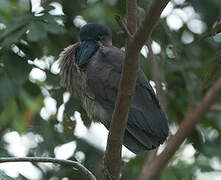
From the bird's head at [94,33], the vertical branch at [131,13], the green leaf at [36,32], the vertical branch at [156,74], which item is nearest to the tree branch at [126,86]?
the vertical branch at [131,13]

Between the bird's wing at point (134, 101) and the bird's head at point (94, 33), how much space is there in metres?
0.15

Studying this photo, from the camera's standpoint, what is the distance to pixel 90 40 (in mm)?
3939

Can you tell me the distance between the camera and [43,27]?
367 cm

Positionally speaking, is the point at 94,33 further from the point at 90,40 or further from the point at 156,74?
the point at 156,74

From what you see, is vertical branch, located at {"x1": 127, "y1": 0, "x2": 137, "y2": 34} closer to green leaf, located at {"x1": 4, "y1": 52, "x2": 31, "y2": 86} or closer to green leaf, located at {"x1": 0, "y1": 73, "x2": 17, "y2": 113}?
green leaf, located at {"x1": 4, "y1": 52, "x2": 31, "y2": 86}

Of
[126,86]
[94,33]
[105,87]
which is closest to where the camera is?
[126,86]

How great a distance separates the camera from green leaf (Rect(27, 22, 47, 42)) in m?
3.54

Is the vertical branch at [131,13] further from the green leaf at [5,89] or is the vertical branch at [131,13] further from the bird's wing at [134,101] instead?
the green leaf at [5,89]

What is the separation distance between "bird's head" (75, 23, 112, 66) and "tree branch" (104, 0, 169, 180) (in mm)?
1015

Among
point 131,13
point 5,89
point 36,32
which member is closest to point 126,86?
point 131,13

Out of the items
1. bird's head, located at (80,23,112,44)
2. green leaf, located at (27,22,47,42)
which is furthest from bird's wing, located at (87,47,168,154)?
green leaf, located at (27,22,47,42)

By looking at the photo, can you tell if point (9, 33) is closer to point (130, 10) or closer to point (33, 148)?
point (130, 10)

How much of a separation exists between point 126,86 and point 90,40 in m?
1.38

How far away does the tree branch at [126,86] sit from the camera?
2365mm
